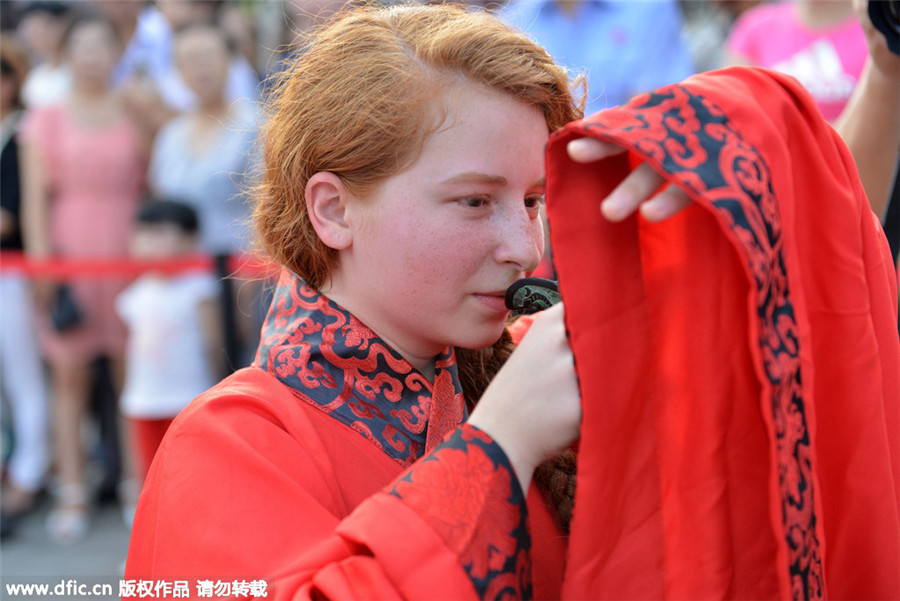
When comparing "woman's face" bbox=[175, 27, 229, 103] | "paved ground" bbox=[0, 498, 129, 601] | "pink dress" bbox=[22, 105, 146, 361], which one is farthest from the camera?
"pink dress" bbox=[22, 105, 146, 361]

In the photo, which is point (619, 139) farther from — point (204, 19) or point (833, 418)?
point (204, 19)

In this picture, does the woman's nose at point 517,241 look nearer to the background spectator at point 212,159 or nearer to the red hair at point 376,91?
the red hair at point 376,91

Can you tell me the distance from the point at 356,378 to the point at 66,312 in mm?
3119

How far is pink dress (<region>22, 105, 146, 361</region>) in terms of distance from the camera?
4293 mm

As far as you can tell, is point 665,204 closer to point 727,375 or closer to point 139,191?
point 727,375

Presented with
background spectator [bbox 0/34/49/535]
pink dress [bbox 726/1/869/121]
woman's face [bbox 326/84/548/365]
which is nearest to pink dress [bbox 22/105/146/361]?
background spectator [bbox 0/34/49/535]

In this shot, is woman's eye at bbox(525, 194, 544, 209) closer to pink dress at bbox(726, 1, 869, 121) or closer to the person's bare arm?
the person's bare arm

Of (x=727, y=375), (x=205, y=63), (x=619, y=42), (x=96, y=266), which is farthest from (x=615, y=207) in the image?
(x=96, y=266)

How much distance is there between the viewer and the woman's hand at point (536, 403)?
1.17m

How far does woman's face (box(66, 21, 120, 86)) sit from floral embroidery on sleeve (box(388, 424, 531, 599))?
375 cm

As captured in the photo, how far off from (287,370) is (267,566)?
0.34m

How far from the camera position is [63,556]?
3920 mm

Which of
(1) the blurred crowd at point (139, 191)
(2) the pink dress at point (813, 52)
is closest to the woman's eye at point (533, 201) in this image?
(2) the pink dress at point (813, 52)

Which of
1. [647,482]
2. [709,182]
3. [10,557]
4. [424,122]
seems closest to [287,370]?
[424,122]
